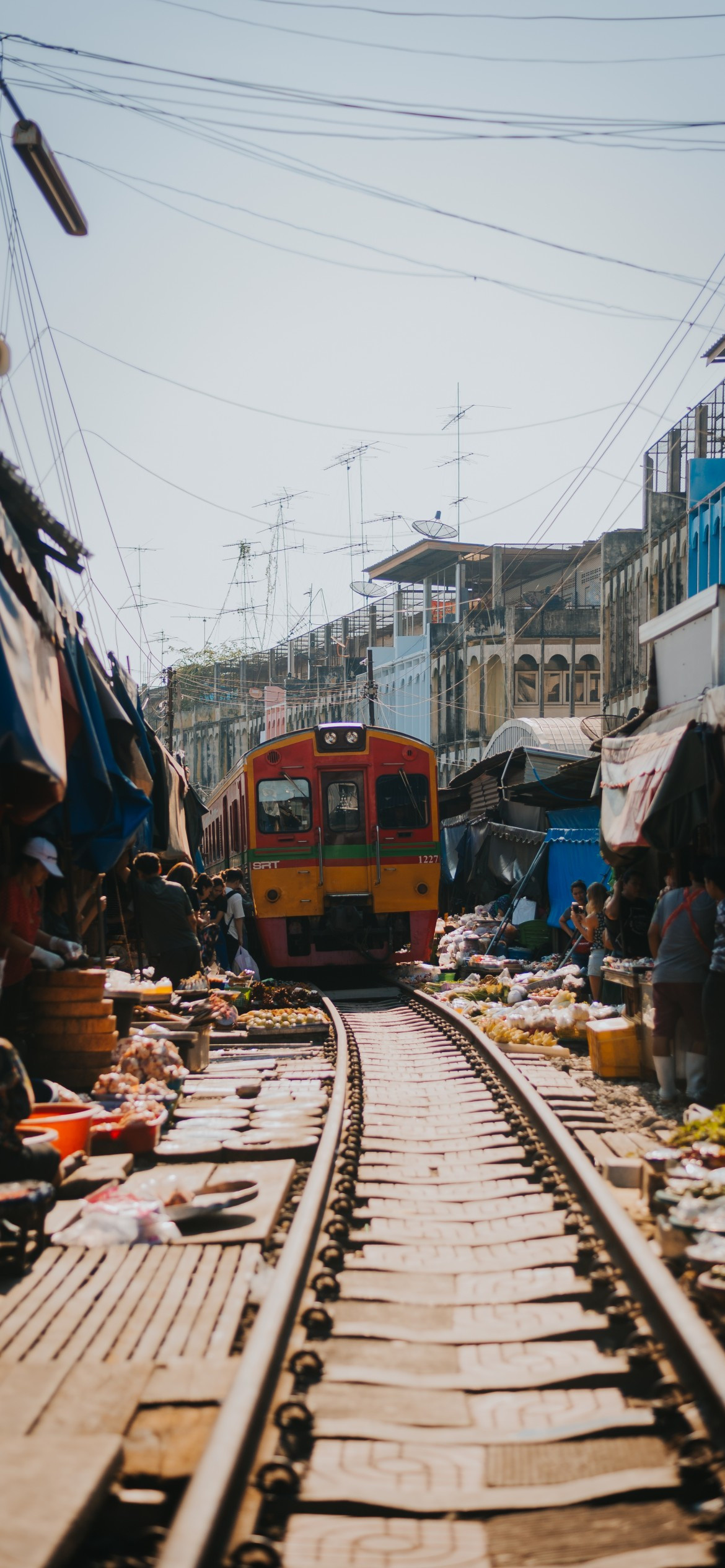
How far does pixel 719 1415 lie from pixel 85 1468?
157cm

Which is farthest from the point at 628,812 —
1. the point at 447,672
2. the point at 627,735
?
the point at 447,672

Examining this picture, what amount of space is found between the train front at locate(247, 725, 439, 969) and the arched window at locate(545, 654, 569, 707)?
79.6 ft

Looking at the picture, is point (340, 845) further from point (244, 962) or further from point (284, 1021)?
point (284, 1021)

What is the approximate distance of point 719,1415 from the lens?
3412 mm

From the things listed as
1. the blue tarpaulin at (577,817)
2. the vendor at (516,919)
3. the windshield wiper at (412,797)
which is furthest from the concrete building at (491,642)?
the windshield wiper at (412,797)

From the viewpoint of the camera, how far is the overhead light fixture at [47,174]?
773 centimetres

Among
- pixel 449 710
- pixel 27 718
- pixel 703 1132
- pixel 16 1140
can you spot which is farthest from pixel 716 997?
pixel 449 710

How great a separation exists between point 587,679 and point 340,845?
25794 mm

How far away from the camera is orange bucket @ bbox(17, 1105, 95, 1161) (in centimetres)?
642

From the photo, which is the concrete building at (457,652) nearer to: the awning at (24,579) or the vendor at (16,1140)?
the awning at (24,579)

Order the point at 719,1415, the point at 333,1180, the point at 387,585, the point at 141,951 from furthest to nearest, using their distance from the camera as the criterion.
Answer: the point at 387,585, the point at 141,951, the point at 333,1180, the point at 719,1415

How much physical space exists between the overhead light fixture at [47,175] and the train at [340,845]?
9.23 meters

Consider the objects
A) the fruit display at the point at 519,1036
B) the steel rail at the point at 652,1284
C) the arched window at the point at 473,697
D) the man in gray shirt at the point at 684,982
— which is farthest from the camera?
the arched window at the point at 473,697

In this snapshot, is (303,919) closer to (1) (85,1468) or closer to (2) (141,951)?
(2) (141,951)
